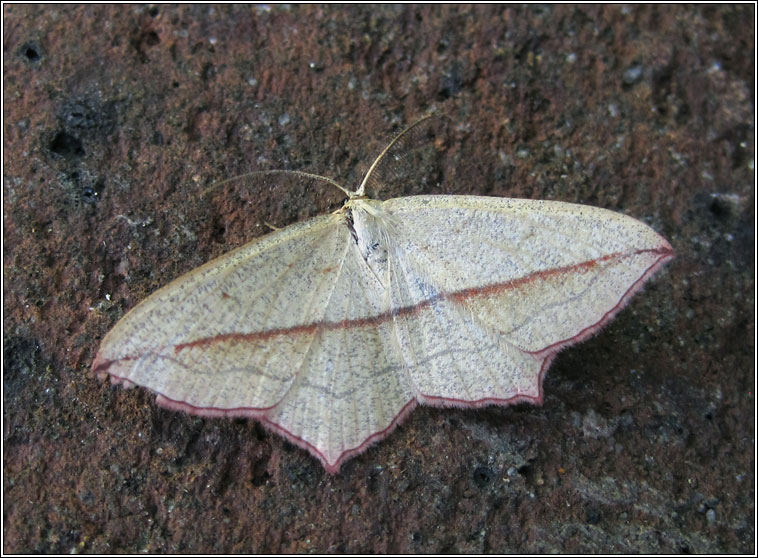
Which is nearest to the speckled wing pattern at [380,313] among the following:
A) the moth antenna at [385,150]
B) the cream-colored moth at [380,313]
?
the cream-colored moth at [380,313]

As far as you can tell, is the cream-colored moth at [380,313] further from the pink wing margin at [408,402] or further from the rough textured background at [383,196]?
the rough textured background at [383,196]

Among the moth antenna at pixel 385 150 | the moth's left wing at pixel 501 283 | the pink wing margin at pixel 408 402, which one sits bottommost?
the pink wing margin at pixel 408 402

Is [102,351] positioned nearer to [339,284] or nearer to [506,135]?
[339,284]

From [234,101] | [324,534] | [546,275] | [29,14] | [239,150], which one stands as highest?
[29,14]

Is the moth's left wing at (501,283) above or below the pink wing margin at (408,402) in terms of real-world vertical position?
above

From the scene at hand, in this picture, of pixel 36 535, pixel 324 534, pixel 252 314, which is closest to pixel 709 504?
pixel 324 534

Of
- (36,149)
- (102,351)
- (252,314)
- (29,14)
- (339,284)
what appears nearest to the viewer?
(102,351)

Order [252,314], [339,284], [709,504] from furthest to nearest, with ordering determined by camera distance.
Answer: [709,504] → [339,284] → [252,314]

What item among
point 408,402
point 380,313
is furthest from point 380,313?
point 408,402

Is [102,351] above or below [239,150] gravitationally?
below

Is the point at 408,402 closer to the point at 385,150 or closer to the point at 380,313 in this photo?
the point at 380,313
